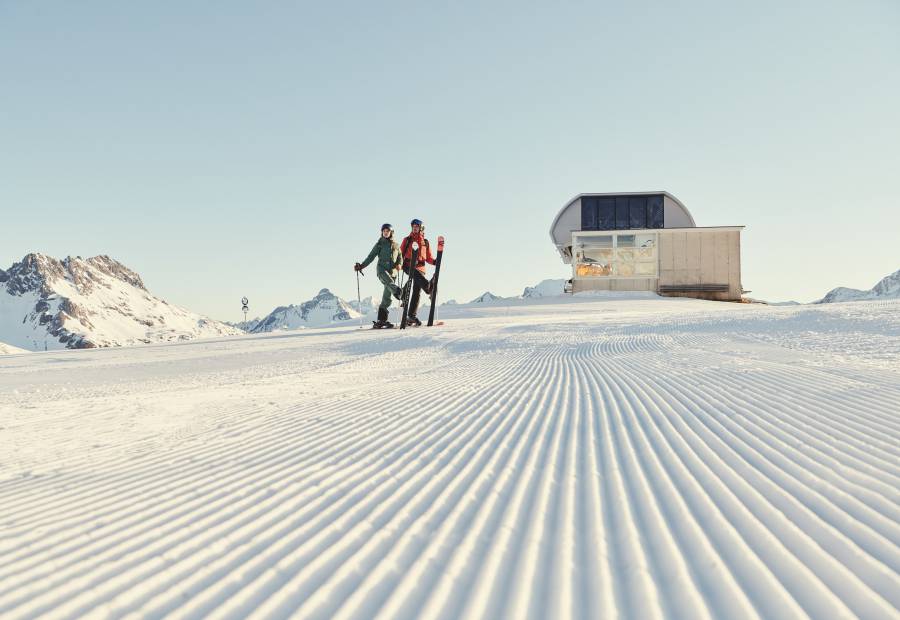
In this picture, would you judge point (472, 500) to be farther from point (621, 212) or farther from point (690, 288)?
point (621, 212)

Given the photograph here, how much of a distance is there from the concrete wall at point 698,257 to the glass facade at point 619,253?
1.80 feet

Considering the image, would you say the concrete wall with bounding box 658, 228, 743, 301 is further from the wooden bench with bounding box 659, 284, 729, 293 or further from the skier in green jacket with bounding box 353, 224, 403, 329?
the skier in green jacket with bounding box 353, 224, 403, 329

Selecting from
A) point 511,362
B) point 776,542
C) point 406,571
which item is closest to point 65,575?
point 406,571

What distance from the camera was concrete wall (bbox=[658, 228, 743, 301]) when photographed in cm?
2819

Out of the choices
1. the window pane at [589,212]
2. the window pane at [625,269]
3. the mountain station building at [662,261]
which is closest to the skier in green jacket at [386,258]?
the mountain station building at [662,261]

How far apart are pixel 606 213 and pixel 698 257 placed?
6.59m

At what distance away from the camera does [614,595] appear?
1.62 meters

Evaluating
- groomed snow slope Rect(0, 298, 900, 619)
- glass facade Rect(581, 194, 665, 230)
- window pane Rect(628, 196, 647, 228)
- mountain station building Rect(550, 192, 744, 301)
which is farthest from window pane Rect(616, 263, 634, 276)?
groomed snow slope Rect(0, 298, 900, 619)

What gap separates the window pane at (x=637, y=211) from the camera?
3269 cm

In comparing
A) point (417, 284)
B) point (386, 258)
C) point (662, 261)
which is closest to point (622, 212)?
point (662, 261)

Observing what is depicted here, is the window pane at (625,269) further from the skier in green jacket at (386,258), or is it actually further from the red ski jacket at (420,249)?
the skier in green jacket at (386,258)

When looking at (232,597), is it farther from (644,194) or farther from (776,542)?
(644,194)

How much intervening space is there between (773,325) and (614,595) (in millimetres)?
10781

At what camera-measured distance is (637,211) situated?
32.8m
